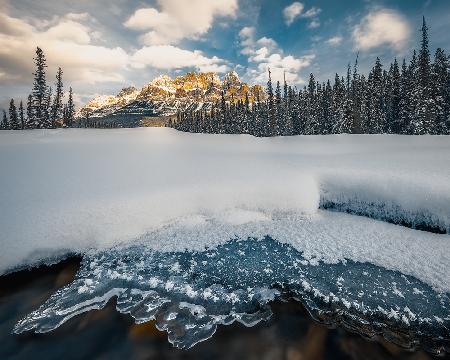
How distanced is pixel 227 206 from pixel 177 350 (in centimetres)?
430

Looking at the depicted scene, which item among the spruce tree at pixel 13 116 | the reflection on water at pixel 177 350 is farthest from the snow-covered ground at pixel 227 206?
the spruce tree at pixel 13 116

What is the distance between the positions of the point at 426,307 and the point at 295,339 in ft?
6.96

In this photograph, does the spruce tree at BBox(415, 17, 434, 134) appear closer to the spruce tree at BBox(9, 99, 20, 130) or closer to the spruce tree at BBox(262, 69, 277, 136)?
the spruce tree at BBox(262, 69, 277, 136)

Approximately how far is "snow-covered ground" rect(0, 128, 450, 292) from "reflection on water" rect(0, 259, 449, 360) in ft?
5.66

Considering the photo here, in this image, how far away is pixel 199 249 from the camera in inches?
236

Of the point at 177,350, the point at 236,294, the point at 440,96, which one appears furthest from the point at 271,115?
the point at 177,350

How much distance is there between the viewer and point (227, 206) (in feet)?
24.8

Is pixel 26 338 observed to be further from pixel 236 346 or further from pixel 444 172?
pixel 444 172

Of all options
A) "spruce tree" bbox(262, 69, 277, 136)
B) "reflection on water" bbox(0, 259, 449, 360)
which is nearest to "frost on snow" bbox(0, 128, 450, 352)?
"reflection on water" bbox(0, 259, 449, 360)

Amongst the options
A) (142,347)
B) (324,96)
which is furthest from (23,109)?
(142,347)

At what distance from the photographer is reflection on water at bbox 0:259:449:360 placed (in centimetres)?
355

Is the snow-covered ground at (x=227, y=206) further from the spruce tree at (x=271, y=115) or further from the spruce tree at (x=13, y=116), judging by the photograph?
the spruce tree at (x=13, y=116)

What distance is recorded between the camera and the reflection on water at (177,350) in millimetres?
3547

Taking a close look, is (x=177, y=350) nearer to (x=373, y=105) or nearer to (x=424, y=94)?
(x=424, y=94)
